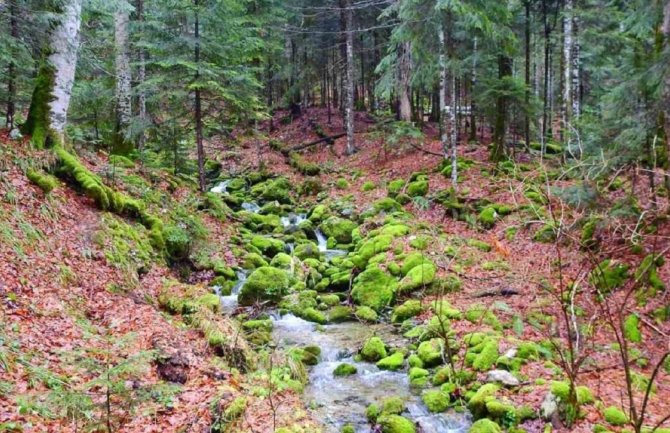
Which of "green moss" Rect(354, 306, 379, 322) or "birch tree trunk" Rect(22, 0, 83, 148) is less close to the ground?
"birch tree trunk" Rect(22, 0, 83, 148)

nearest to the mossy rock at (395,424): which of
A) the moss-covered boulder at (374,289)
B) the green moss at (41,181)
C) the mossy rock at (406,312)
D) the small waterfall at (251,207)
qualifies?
the mossy rock at (406,312)

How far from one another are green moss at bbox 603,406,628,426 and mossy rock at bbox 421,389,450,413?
6.77 feet

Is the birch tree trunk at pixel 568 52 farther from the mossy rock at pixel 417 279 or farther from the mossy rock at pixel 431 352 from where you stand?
the mossy rock at pixel 431 352

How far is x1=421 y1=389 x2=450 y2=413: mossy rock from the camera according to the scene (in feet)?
23.6

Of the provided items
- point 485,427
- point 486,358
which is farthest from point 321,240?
point 485,427

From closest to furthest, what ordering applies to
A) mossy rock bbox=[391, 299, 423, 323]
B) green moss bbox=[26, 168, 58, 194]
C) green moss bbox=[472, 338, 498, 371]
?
green moss bbox=[472, 338, 498, 371]
green moss bbox=[26, 168, 58, 194]
mossy rock bbox=[391, 299, 423, 323]

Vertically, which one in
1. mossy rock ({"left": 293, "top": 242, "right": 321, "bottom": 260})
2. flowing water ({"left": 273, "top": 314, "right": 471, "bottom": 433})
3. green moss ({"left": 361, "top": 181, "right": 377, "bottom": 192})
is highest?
green moss ({"left": 361, "top": 181, "right": 377, "bottom": 192})

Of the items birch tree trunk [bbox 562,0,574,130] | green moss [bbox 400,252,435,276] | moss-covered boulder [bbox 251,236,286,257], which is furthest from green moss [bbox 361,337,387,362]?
birch tree trunk [bbox 562,0,574,130]

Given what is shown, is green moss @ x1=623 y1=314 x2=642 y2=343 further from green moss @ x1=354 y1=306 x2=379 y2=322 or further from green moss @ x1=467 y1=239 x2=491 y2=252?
green moss @ x1=354 y1=306 x2=379 y2=322

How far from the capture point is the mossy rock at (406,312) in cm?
1043

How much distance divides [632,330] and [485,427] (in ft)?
12.1

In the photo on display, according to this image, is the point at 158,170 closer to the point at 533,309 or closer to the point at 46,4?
the point at 46,4

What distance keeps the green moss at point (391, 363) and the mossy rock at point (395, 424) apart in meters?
1.68

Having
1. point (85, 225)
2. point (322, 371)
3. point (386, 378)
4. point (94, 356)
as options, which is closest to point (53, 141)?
point (85, 225)
